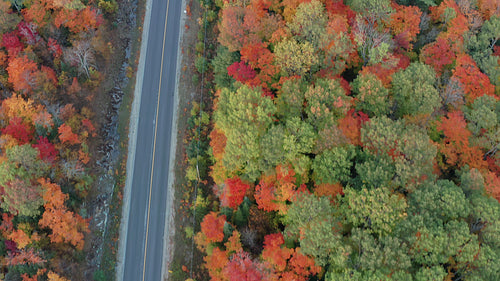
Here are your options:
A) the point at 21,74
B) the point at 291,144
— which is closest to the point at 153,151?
the point at 21,74

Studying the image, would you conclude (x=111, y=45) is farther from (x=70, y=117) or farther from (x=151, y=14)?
(x=70, y=117)

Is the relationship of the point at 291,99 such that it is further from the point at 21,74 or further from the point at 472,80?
the point at 21,74

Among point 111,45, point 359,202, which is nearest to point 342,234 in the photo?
point 359,202

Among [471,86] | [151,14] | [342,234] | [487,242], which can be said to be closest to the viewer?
[487,242]

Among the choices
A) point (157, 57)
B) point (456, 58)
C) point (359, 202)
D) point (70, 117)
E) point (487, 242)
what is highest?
point (157, 57)

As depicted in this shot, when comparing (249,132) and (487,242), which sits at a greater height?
(249,132)
